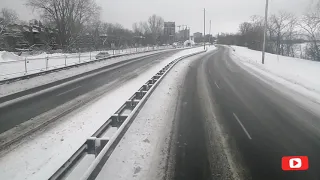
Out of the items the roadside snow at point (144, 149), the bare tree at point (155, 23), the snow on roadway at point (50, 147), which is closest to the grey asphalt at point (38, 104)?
the snow on roadway at point (50, 147)

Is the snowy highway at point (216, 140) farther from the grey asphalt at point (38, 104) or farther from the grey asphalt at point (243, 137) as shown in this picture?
the grey asphalt at point (38, 104)

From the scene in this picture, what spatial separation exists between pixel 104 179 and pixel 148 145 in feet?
6.64

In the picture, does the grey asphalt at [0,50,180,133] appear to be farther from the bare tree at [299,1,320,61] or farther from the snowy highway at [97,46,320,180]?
the bare tree at [299,1,320,61]

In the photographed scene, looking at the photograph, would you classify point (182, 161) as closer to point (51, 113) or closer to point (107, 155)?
point (107, 155)

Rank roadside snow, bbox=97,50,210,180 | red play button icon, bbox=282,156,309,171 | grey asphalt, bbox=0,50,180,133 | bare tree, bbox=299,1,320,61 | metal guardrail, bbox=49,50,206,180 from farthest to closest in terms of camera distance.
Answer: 1. bare tree, bbox=299,1,320,61
2. grey asphalt, bbox=0,50,180,133
3. red play button icon, bbox=282,156,309,171
4. roadside snow, bbox=97,50,210,180
5. metal guardrail, bbox=49,50,206,180

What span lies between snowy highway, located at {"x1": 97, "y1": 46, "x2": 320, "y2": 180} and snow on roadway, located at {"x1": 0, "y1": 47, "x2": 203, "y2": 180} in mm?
1419

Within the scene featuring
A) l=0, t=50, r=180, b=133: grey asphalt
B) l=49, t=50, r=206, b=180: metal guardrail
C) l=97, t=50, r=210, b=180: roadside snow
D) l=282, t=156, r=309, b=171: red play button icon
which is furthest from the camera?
l=0, t=50, r=180, b=133: grey asphalt

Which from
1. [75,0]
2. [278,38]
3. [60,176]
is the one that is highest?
[75,0]

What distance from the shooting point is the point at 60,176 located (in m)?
4.60

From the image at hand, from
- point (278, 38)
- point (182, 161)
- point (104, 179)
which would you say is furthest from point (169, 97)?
point (278, 38)

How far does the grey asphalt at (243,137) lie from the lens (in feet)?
18.2

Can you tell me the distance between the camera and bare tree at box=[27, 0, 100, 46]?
51156 millimetres

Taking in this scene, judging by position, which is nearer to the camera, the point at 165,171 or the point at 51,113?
the point at 165,171

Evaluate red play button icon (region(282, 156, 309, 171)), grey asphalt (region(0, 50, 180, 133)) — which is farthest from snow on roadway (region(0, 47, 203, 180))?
red play button icon (region(282, 156, 309, 171))
